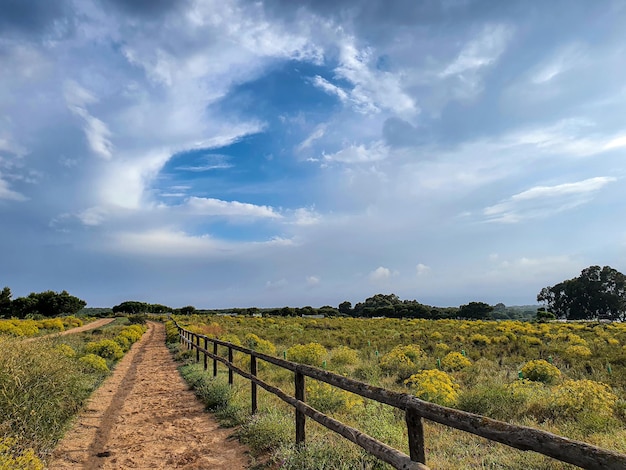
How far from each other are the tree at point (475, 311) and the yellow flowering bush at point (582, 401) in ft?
268

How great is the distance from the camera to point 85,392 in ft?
35.2

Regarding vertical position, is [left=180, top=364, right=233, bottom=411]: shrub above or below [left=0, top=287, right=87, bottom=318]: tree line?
below

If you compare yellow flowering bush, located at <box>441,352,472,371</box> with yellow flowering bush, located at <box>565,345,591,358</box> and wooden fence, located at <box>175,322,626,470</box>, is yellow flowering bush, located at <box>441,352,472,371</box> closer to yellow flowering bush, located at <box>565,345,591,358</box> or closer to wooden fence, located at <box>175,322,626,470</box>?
yellow flowering bush, located at <box>565,345,591,358</box>

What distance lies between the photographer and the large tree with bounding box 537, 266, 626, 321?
96.4 metres

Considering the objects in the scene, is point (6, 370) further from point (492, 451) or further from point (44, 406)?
point (492, 451)

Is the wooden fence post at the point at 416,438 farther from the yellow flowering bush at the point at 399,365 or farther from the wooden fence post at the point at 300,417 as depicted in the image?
the yellow flowering bush at the point at 399,365

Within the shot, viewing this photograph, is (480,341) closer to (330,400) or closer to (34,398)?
(330,400)

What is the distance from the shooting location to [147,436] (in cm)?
775

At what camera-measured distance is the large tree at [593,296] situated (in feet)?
316

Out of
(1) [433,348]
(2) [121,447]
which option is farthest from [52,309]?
(2) [121,447]

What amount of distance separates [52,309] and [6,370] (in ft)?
362

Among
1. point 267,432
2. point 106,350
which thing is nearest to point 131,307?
point 106,350

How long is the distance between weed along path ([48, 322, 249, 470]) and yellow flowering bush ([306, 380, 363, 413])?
2098 mm

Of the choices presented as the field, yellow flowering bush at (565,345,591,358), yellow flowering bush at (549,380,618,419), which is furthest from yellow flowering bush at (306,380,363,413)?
yellow flowering bush at (565,345,591,358)
